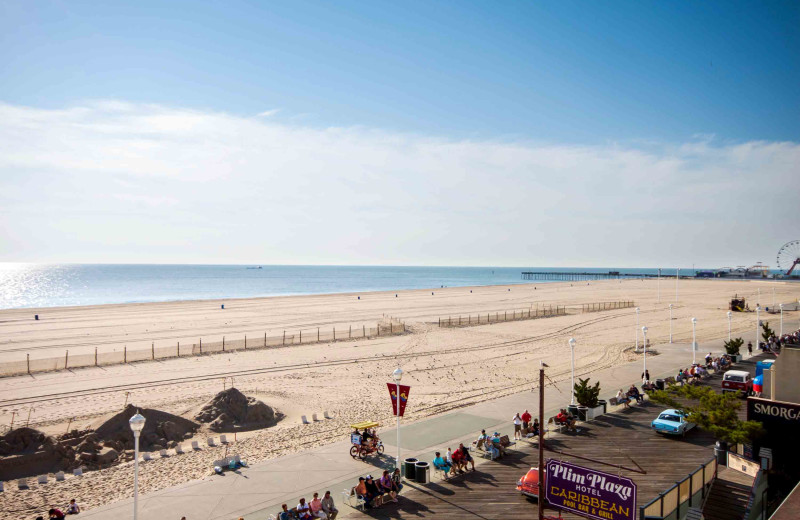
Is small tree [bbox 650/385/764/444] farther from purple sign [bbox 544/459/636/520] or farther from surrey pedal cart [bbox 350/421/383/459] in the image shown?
surrey pedal cart [bbox 350/421/383/459]

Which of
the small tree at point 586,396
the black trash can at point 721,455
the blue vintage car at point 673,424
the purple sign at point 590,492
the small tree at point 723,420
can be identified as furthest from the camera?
the small tree at point 586,396

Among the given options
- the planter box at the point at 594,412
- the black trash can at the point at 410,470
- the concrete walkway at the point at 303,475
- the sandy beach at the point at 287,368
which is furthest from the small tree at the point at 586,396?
the black trash can at the point at 410,470

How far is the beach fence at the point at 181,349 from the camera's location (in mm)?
36688

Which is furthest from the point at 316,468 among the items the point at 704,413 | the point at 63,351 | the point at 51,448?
the point at 63,351

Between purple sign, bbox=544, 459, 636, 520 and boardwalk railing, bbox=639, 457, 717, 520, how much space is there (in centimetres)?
286

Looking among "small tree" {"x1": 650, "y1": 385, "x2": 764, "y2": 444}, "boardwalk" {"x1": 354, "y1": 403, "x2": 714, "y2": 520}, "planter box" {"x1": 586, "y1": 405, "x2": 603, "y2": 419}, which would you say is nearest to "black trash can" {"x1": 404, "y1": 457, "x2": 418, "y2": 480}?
"boardwalk" {"x1": 354, "y1": 403, "x2": 714, "y2": 520}

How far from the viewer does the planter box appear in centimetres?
2290

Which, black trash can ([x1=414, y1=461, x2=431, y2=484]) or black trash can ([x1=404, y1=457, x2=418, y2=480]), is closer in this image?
black trash can ([x1=414, y1=461, x2=431, y2=484])

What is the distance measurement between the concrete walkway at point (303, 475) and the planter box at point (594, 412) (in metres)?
1.74

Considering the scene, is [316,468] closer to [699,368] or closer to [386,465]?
[386,465]

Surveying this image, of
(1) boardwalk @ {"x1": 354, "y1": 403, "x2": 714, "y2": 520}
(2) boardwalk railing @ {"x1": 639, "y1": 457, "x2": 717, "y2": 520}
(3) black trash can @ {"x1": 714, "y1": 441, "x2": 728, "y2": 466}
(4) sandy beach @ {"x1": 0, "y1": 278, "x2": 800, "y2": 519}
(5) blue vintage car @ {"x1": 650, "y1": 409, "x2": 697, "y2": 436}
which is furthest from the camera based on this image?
(4) sandy beach @ {"x1": 0, "y1": 278, "x2": 800, "y2": 519}

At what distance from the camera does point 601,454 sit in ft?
61.3

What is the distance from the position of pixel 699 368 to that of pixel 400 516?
24.4m

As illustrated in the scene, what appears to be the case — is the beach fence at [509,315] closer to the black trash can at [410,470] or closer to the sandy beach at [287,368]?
the sandy beach at [287,368]
